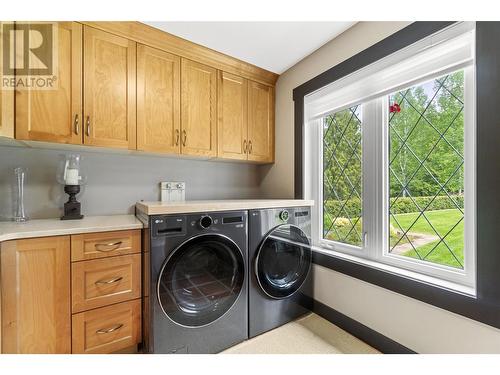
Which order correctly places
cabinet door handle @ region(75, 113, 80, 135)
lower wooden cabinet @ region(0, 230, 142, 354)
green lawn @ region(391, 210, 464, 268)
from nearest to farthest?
lower wooden cabinet @ region(0, 230, 142, 354)
green lawn @ region(391, 210, 464, 268)
cabinet door handle @ region(75, 113, 80, 135)

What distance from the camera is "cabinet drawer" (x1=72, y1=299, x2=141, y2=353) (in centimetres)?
124

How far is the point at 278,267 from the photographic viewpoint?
177 centimetres

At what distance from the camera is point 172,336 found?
132 cm

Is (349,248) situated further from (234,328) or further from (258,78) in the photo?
(258,78)

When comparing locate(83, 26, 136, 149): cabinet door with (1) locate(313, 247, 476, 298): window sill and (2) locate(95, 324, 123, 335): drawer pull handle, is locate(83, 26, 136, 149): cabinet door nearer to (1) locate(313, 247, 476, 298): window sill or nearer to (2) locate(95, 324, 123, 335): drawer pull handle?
(2) locate(95, 324, 123, 335): drawer pull handle

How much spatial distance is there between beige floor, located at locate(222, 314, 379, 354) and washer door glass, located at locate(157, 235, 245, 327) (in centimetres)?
33

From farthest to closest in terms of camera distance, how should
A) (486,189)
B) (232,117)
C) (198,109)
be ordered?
(232,117) < (198,109) < (486,189)

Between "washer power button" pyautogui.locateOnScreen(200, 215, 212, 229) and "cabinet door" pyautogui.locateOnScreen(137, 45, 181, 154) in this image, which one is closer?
"washer power button" pyautogui.locateOnScreen(200, 215, 212, 229)

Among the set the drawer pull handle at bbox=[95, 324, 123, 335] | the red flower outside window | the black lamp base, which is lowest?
the drawer pull handle at bbox=[95, 324, 123, 335]

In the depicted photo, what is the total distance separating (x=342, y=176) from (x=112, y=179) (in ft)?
6.34

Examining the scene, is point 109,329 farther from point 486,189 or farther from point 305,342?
point 486,189

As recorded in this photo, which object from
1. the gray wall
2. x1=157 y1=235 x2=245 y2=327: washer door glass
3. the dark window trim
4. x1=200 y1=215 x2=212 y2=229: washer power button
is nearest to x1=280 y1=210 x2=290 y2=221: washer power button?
x1=157 y1=235 x2=245 y2=327: washer door glass

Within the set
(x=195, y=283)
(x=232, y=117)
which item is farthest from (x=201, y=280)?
(x=232, y=117)

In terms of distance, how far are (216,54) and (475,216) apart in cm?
207
